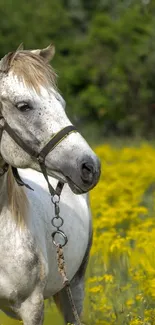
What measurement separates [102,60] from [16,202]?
37.1 m

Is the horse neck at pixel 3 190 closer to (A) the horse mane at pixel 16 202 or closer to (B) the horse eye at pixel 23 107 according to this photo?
(A) the horse mane at pixel 16 202

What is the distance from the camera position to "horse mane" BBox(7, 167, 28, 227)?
185 inches

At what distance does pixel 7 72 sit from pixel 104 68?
36.8 meters

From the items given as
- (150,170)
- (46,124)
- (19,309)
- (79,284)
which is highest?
(46,124)

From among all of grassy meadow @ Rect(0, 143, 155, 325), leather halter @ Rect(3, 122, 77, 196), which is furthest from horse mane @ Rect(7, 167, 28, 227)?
grassy meadow @ Rect(0, 143, 155, 325)

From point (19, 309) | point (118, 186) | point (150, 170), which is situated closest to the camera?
point (19, 309)

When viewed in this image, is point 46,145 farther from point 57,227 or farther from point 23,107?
point 57,227

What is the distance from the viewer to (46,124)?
4.38 metres

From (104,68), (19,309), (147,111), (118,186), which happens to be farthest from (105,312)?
(104,68)

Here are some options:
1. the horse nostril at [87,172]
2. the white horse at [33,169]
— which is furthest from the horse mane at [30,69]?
the horse nostril at [87,172]

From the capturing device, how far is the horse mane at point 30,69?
4.40 metres

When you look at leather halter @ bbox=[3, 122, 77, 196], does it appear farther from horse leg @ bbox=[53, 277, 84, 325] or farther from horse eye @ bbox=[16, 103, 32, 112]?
horse leg @ bbox=[53, 277, 84, 325]

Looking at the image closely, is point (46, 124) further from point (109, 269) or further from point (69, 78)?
Result: point (69, 78)

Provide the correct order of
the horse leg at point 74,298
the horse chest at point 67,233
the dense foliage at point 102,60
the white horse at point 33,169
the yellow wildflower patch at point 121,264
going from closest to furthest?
the white horse at point 33,169
the horse chest at point 67,233
the yellow wildflower patch at point 121,264
the horse leg at point 74,298
the dense foliage at point 102,60
